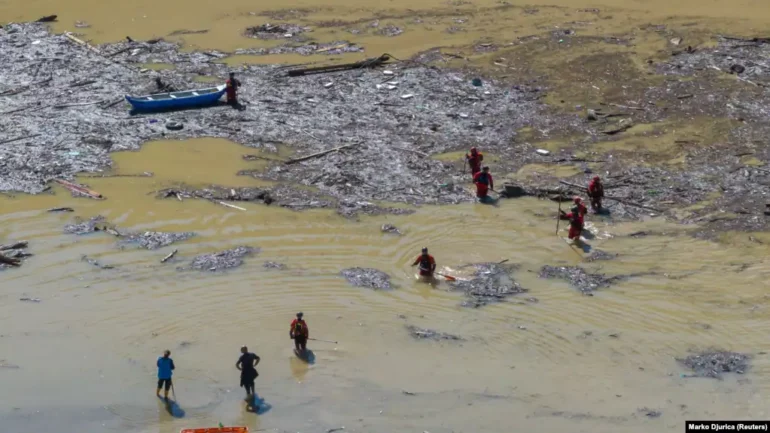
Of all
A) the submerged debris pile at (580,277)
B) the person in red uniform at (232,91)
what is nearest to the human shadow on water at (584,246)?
the submerged debris pile at (580,277)

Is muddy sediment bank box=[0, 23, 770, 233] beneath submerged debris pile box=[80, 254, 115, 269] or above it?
above

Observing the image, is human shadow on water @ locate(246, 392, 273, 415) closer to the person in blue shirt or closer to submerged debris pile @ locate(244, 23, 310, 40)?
the person in blue shirt

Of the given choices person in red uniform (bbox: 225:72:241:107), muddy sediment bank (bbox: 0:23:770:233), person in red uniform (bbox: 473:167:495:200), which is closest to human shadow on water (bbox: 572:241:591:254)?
muddy sediment bank (bbox: 0:23:770:233)

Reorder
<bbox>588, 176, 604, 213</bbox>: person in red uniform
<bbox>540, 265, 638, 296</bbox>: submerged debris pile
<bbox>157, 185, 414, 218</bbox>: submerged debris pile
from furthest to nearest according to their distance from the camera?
1. <bbox>157, 185, 414, 218</bbox>: submerged debris pile
2. <bbox>588, 176, 604, 213</bbox>: person in red uniform
3. <bbox>540, 265, 638, 296</bbox>: submerged debris pile

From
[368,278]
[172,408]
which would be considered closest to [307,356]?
[172,408]

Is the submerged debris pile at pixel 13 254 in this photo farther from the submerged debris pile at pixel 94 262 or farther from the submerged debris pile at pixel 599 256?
the submerged debris pile at pixel 599 256

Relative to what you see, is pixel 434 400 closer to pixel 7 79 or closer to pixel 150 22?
pixel 7 79
